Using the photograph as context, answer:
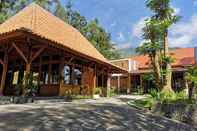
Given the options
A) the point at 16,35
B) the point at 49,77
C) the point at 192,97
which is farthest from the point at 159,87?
the point at 16,35

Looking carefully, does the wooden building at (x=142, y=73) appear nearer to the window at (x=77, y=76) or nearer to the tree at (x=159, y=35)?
the tree at (x=159, y=35)

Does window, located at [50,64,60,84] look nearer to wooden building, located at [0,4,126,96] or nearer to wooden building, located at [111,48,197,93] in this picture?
wooden building, located at [0,4,126,96]

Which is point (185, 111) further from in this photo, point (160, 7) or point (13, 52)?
point (13, 52)

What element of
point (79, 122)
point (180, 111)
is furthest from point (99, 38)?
point (79, 122)

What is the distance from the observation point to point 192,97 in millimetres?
11828

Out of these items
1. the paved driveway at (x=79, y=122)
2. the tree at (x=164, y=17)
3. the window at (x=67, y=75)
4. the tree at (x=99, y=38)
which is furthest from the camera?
the tree at (x=99, y=38)

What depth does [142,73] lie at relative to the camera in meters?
29.6

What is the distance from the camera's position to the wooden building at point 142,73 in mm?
28608

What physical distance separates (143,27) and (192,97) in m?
6.85

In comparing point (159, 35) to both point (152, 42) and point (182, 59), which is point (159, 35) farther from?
point (182, 59)

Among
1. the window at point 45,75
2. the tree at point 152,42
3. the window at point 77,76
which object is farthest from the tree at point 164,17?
the window at point 45,75

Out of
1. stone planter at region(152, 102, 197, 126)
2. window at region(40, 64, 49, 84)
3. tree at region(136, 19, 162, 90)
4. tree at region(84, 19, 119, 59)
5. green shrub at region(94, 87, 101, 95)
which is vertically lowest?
stone planter at region(152, 102, 197, 126)

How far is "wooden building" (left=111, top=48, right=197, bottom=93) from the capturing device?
28608mm

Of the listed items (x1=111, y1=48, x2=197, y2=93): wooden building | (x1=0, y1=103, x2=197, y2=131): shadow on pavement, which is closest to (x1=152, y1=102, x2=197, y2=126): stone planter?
(x1=0, y1=103, x2=197, y2=131): shadow on pavement
